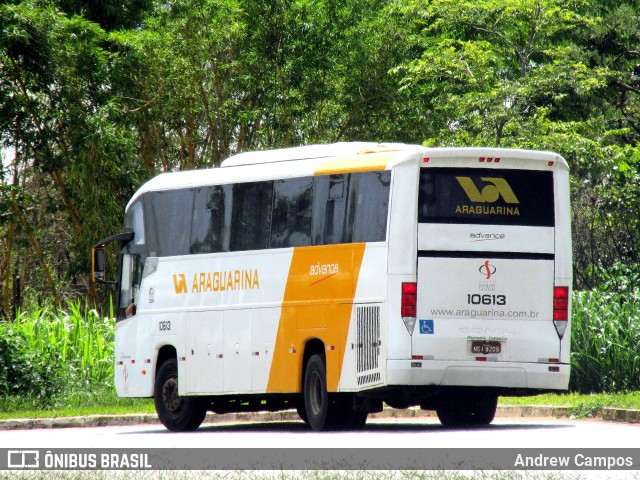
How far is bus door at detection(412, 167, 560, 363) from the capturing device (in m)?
15.8

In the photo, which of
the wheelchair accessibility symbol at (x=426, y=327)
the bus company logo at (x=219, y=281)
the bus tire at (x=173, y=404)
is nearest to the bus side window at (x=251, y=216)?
the bus company logo at (x=219, y=281)

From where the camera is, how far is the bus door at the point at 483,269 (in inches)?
623

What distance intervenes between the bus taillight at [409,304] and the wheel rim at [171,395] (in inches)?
187

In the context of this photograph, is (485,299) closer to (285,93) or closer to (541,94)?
(541,94)

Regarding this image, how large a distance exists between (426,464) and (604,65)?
2389cm

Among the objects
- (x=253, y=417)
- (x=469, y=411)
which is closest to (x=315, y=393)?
(x=469, y=411)

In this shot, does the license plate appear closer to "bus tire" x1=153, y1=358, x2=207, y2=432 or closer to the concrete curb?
the concrete curb

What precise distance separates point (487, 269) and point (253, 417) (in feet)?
22.4

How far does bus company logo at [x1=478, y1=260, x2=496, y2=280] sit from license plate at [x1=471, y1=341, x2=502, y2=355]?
2.66ft

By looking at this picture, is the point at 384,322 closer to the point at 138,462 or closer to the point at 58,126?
the point at 138,462

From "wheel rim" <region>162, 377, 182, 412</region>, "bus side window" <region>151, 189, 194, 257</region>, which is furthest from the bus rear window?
"wheel rim" <region>162, 377, 182, 412</region>

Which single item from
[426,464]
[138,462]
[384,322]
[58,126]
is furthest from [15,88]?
[426,464]

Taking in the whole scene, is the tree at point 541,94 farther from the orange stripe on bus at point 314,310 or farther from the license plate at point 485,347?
the license plate at point 485,347

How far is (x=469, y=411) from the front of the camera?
17.6m
